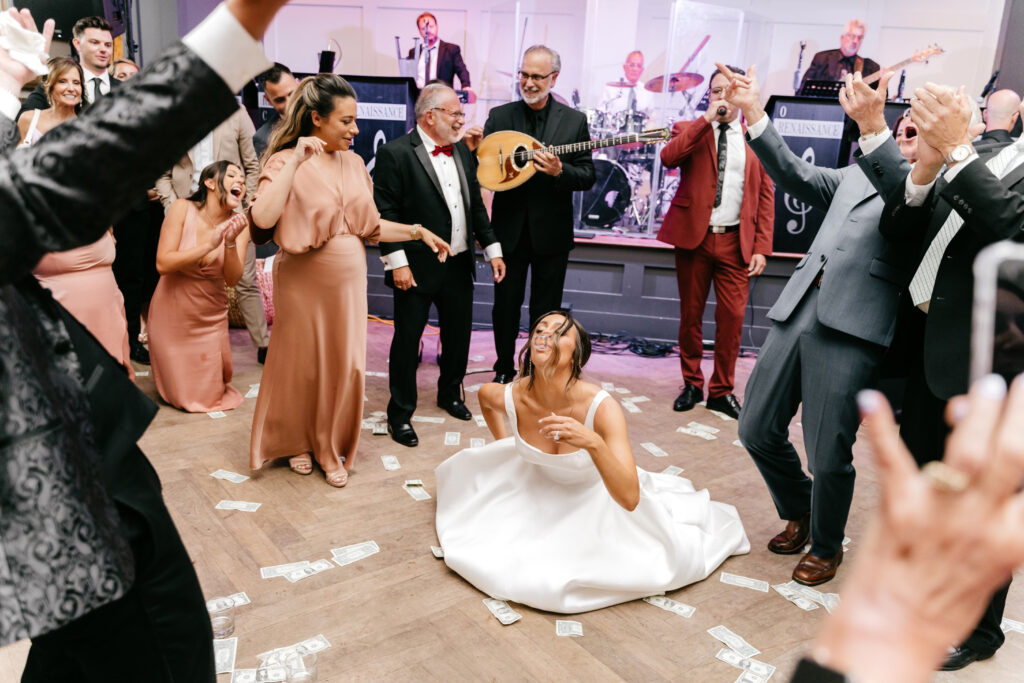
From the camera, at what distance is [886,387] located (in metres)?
3.95

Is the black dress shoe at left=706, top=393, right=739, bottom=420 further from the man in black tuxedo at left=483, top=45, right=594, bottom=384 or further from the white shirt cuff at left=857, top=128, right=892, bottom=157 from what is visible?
the white shirt cuff at left=857, top=128, right=892, bottom=157

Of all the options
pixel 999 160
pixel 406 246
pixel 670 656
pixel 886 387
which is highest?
pixel 999 160

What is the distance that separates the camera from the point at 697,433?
4117 mm

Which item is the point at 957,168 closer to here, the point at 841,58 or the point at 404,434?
the point at 404,434

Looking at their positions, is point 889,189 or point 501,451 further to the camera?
point 501,451

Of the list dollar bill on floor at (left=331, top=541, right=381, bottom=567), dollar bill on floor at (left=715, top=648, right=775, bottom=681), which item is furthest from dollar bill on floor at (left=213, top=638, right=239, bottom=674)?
dollar bill on floor at (left=715, top=648, right=775, bottom=681)

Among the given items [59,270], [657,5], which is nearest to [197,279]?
[59,270]

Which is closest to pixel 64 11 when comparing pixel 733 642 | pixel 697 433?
pixel 697 433

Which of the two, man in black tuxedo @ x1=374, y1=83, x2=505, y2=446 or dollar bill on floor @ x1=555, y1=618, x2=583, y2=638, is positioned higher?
man in black tuxedo @ x1=374, y1=83, x2=505, y2=446

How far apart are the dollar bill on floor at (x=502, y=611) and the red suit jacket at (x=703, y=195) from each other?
261cm

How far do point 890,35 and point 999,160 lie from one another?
19.5ft

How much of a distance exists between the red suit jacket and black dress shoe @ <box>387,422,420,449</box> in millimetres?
1851

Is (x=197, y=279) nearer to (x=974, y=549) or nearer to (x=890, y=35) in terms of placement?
(x=974, y=549)

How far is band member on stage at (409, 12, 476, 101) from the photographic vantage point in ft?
23.6
